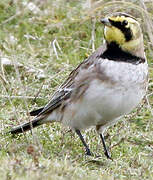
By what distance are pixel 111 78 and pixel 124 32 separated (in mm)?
416

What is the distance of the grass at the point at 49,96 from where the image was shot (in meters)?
4.68

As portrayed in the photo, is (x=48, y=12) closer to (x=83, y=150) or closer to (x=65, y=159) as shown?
(x=83, y=150)

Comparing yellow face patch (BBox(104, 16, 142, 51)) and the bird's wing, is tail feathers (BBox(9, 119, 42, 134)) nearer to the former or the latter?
the bird's wing

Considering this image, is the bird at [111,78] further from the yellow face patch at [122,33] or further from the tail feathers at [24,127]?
the tail feathers at [24,127]

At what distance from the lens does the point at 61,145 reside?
5.62 m

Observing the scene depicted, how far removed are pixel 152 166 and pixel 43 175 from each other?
1.44 m

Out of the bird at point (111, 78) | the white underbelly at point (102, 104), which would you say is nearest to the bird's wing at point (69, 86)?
the bird at point (111, 78)

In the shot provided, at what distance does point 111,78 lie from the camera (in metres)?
5.02

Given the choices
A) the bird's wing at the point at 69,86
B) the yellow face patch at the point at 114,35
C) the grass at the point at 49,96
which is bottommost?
the grass at the point at 49,96

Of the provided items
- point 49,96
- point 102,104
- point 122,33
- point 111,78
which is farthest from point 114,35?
point 49,96

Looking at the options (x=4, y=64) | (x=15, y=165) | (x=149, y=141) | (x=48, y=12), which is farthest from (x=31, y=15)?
(x=15, y=165)

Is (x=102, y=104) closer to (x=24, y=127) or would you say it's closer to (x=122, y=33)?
(x=122, y=33)

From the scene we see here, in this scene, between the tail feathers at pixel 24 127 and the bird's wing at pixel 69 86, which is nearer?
the bird's wing at pixel 69 86

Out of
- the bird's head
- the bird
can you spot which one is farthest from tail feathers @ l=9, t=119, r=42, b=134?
the bird's head
